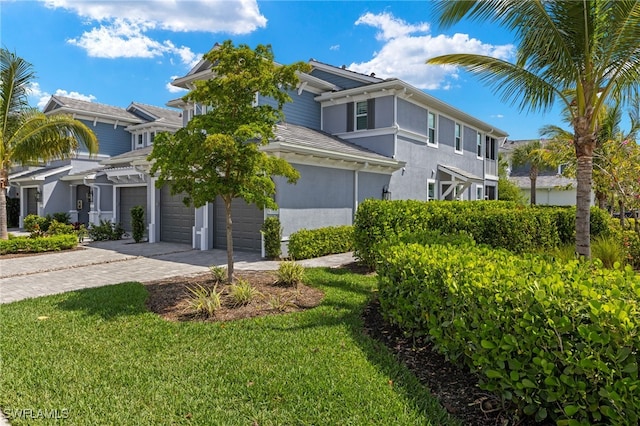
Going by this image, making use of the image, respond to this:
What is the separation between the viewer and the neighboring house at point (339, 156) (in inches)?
518

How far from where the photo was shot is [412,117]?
17.6 m

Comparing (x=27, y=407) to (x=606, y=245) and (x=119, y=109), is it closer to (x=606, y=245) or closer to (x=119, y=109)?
(x=606, y=245)

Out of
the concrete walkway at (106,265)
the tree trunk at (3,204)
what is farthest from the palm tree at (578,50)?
the tree trunk at (3,204)

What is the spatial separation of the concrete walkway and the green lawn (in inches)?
104

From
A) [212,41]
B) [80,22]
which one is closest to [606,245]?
[212,41]

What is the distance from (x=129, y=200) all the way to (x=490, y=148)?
21.9 metres

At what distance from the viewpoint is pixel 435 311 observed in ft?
14.0

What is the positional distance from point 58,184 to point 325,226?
19.0 metres

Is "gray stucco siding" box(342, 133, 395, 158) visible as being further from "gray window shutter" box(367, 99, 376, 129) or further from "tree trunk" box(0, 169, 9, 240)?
"tree trunk" box(0, 169, 9, 240)

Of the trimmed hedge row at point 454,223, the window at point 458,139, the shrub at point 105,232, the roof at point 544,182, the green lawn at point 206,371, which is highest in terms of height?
the window at point 458,139

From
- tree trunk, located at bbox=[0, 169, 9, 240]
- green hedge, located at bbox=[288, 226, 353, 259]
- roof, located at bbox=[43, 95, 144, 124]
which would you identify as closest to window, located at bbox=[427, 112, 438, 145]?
green hedge, located at bbox=[288, 226, 353, 259]

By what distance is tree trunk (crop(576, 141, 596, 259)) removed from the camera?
23.8ft

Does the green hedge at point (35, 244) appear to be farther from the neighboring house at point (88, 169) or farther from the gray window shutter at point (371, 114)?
the gray window shutter at point (371, 114)

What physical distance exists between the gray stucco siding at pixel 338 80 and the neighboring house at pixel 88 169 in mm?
10288
